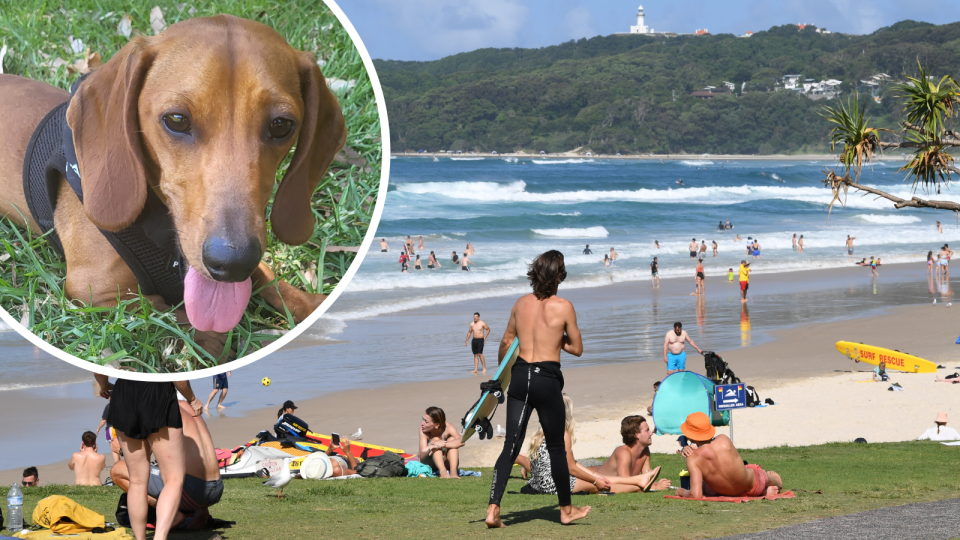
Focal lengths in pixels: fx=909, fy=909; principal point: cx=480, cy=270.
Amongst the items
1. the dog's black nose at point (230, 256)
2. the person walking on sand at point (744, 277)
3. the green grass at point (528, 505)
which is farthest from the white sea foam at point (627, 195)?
the dog's black nose at point (230, 256)

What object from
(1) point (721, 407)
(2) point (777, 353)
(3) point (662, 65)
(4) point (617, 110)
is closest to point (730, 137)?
(4) point (617, 110)

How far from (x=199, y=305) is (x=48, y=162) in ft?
1.37

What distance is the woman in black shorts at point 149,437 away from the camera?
150 inches

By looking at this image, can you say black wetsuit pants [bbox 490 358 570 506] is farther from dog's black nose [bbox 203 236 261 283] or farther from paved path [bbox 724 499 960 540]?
dog's black nose [bbox 203 236 261 283]

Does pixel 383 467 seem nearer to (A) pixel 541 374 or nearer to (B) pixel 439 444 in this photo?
(B) pixel 439 444

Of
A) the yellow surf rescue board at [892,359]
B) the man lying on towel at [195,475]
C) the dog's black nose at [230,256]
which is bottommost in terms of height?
the yellow surf rescue board at [892,359]

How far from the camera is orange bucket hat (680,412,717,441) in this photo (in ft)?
23.5

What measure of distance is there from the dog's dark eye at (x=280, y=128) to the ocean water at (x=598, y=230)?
18.3 metres

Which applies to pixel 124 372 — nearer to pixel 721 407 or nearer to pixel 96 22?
pixel 96 22

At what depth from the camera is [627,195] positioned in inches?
2832

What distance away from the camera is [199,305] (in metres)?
1.88

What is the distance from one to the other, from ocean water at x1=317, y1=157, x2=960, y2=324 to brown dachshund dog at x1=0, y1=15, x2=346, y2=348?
1830 cm

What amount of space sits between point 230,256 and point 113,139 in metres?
0.34

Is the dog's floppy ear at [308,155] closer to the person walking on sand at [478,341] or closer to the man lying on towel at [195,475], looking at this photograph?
the man lying on towel at [195,475]
